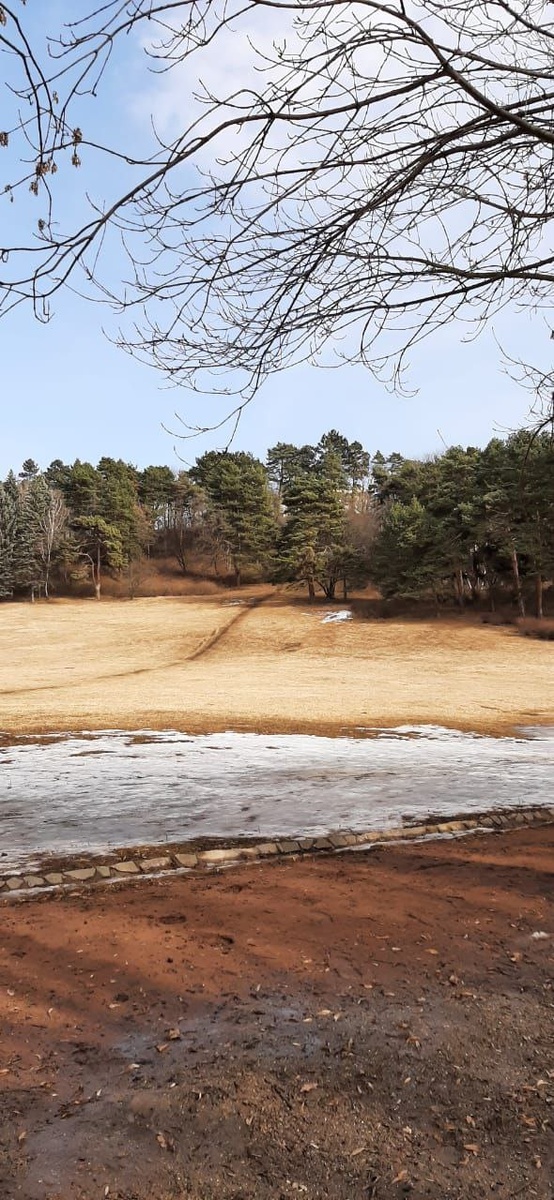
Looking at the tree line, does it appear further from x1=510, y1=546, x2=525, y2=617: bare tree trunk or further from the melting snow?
the melting snow

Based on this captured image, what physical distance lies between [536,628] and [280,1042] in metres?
38.2

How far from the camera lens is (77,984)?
3529 millimetres

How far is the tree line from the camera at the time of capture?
4150 cm

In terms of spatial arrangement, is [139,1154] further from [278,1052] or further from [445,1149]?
[445,1149]

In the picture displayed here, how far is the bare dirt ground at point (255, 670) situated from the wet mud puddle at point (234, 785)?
2813 millimetres

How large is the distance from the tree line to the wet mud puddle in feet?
50.7

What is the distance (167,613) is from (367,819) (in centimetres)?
4272

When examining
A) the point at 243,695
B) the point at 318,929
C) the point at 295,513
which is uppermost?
the point at 295,513

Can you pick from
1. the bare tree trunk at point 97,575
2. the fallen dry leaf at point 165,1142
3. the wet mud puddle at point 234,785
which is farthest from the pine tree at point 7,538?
the fallen dry leaf at point 165,1142

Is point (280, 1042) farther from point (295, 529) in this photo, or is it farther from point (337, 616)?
point (295, 529)

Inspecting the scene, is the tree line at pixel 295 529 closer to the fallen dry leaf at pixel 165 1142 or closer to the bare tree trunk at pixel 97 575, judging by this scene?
the bare tree trunk at pixel 97 575

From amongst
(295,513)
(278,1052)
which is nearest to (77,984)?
(278,1052)

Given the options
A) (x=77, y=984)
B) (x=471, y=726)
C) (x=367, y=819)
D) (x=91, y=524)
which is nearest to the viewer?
(x=77, y=984)

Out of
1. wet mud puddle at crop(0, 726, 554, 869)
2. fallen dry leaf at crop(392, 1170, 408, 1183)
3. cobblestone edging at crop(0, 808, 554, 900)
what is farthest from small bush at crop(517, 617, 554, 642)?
fallen dry leaf at crop(392, 1170, 408, 1183)
